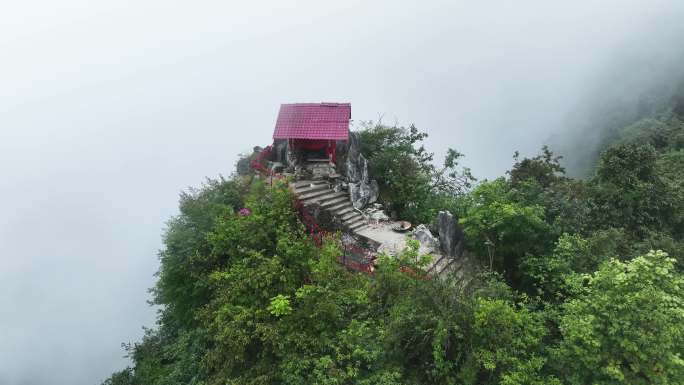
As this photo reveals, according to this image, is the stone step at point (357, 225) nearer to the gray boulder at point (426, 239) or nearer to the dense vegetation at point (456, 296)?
the gray boulder at point (426, 239)

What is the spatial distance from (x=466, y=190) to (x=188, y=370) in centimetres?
1374

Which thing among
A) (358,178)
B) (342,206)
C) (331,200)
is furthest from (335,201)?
(358,178)

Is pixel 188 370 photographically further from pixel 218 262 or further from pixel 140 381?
pixel 140 381

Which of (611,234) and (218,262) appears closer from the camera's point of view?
(611,234)

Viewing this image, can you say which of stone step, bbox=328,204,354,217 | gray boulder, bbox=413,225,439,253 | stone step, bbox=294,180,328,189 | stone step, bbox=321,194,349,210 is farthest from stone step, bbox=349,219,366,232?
stone step, bbox=294,180,328,189

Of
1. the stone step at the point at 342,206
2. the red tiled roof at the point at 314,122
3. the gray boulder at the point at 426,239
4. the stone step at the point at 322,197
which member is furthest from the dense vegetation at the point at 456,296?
the red tiled roof at the point at 314,122

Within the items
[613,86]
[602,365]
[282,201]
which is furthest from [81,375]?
[613,86]

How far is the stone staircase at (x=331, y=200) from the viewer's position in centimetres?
1366

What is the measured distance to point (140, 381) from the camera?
41.4ft

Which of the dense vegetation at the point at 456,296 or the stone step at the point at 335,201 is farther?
the stone step at the point at 335,201

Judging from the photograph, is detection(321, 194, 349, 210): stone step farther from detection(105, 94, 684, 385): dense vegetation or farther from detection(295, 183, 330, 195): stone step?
detection(105, 94, 684, 385): dense vegetation

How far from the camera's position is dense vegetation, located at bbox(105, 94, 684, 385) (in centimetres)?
617

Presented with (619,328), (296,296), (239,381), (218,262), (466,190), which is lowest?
(239,381)

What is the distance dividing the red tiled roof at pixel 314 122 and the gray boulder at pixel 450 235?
223 inches
